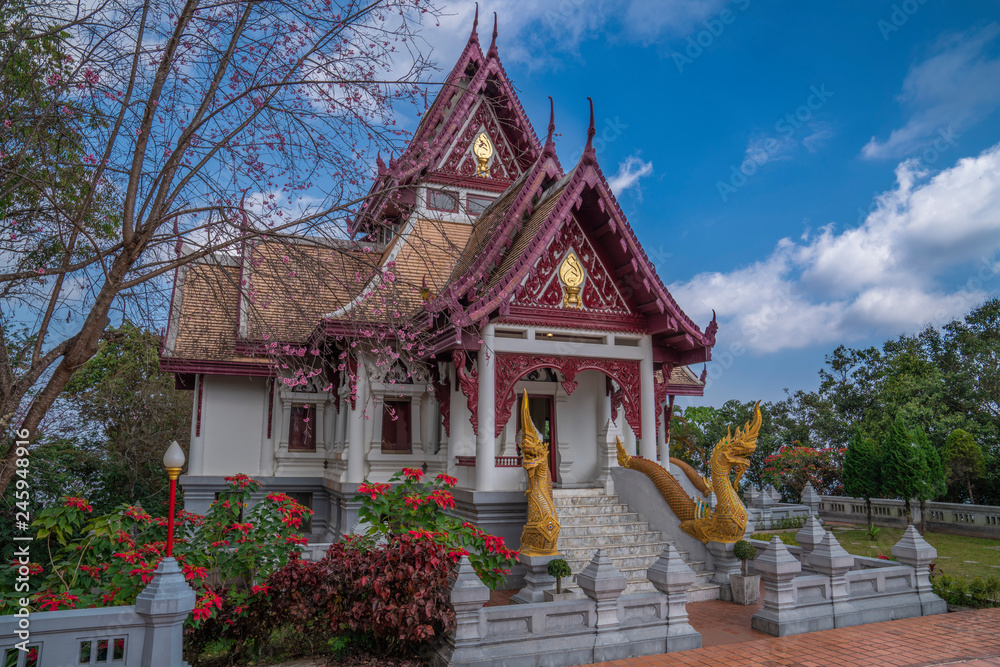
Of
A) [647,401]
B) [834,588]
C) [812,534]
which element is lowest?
[834,588]

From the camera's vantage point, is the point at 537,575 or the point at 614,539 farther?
the point at 614,539

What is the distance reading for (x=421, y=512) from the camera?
7582 mm

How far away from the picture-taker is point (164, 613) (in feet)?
17.8

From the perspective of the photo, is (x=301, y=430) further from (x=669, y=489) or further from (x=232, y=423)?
(x=669, y=489)

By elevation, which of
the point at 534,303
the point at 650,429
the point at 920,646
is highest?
the point at 534,303

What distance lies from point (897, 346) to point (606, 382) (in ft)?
90.2

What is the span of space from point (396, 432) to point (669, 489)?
5.71 m

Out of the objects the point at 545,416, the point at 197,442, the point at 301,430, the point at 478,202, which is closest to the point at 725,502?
the point at 545,416

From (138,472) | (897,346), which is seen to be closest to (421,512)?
(138,472)

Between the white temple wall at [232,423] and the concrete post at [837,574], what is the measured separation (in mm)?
11338

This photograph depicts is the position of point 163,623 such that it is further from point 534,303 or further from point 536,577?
point 534,303

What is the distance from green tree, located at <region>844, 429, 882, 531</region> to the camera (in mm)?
19234

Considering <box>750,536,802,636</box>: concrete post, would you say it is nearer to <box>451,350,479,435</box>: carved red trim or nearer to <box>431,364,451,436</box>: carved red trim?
<box>451,350,479,435</box>: carved red trim

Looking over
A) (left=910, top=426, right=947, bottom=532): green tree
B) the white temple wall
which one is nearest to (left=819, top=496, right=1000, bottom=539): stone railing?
(left=910, top=426, right=947, bottom=532): green tree
